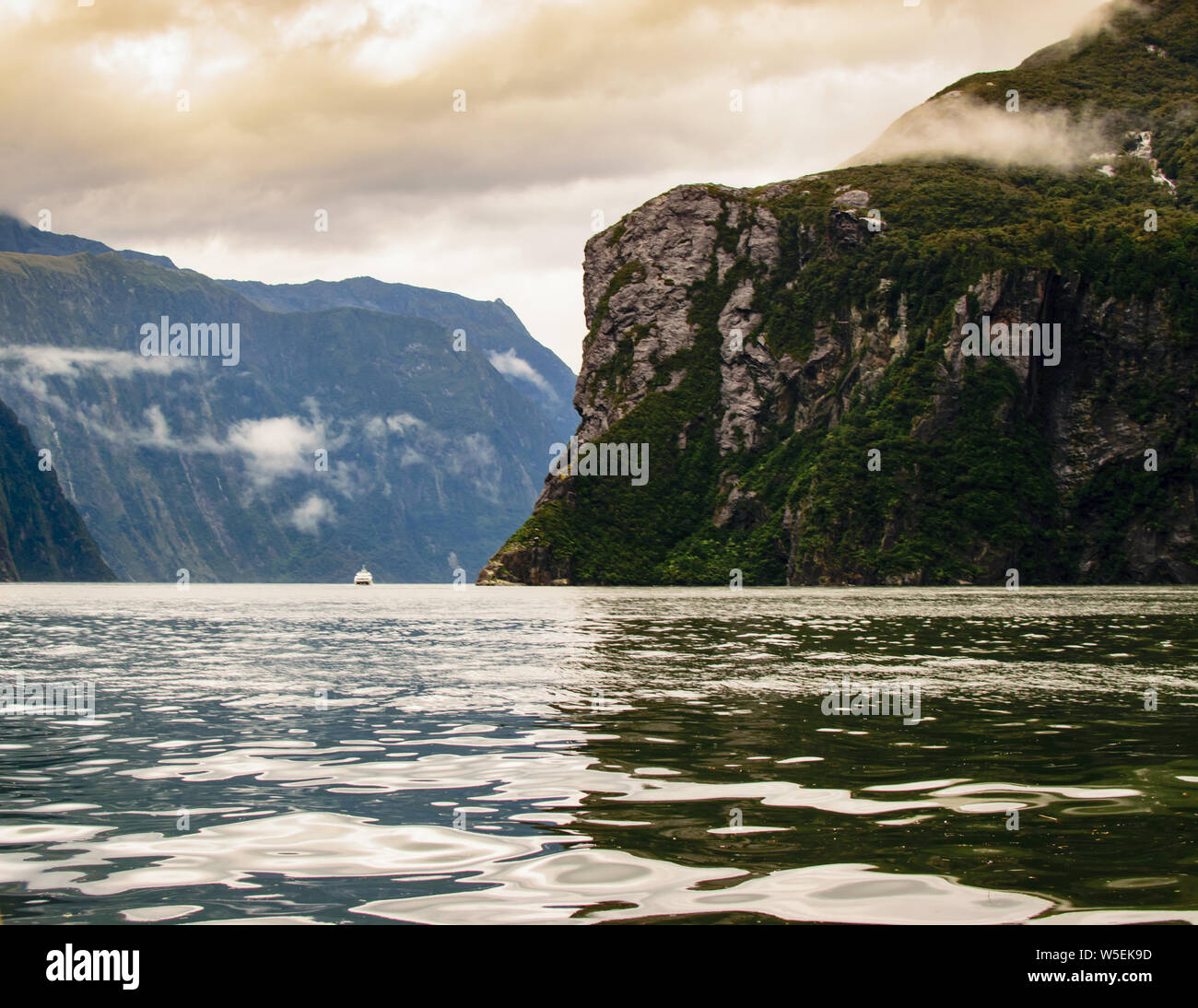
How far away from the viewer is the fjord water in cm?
1160

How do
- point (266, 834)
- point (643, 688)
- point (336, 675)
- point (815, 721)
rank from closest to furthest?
point (266, 834), point (815, 721), point (643, 688), point (336, 675)

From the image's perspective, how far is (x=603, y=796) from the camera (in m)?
17.3

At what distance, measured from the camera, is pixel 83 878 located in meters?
12.5

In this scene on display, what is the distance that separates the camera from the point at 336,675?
127ft

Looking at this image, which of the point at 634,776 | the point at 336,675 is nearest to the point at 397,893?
the point at 634,776

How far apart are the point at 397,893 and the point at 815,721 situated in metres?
15.6

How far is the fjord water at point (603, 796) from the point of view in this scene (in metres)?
11.6

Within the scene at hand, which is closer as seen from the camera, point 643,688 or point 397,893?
point 397,893
